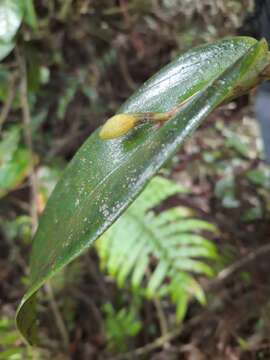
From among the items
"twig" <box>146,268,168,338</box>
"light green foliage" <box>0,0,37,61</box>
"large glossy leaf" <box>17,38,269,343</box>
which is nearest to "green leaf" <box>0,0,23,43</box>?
"light green foliage" <box>0,0,37,61</box>

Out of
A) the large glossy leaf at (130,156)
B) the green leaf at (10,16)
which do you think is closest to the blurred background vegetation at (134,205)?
the green leaf at (10,16)

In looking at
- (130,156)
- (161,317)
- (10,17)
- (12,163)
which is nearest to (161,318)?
(161,317)

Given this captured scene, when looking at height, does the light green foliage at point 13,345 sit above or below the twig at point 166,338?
above

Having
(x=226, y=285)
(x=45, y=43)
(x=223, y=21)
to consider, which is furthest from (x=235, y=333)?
(x=45, y=43)

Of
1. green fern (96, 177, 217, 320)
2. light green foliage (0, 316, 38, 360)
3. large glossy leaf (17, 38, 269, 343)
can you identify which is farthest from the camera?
green fern (96, 177, 217, 320)

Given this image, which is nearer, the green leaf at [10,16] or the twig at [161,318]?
the green leaf at [10,16]

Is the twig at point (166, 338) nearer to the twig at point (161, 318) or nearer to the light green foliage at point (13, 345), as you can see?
the twig at point (161, 318)

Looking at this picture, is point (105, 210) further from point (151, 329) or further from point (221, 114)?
point (221, 114)

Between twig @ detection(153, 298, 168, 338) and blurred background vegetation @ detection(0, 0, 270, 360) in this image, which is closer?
blurred background vegetation @ detection(0, 0, 270, 360)

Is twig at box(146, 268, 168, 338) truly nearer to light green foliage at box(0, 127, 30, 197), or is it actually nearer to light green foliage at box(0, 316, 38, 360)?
light green foliage at box(0, 316, 38, 360)
